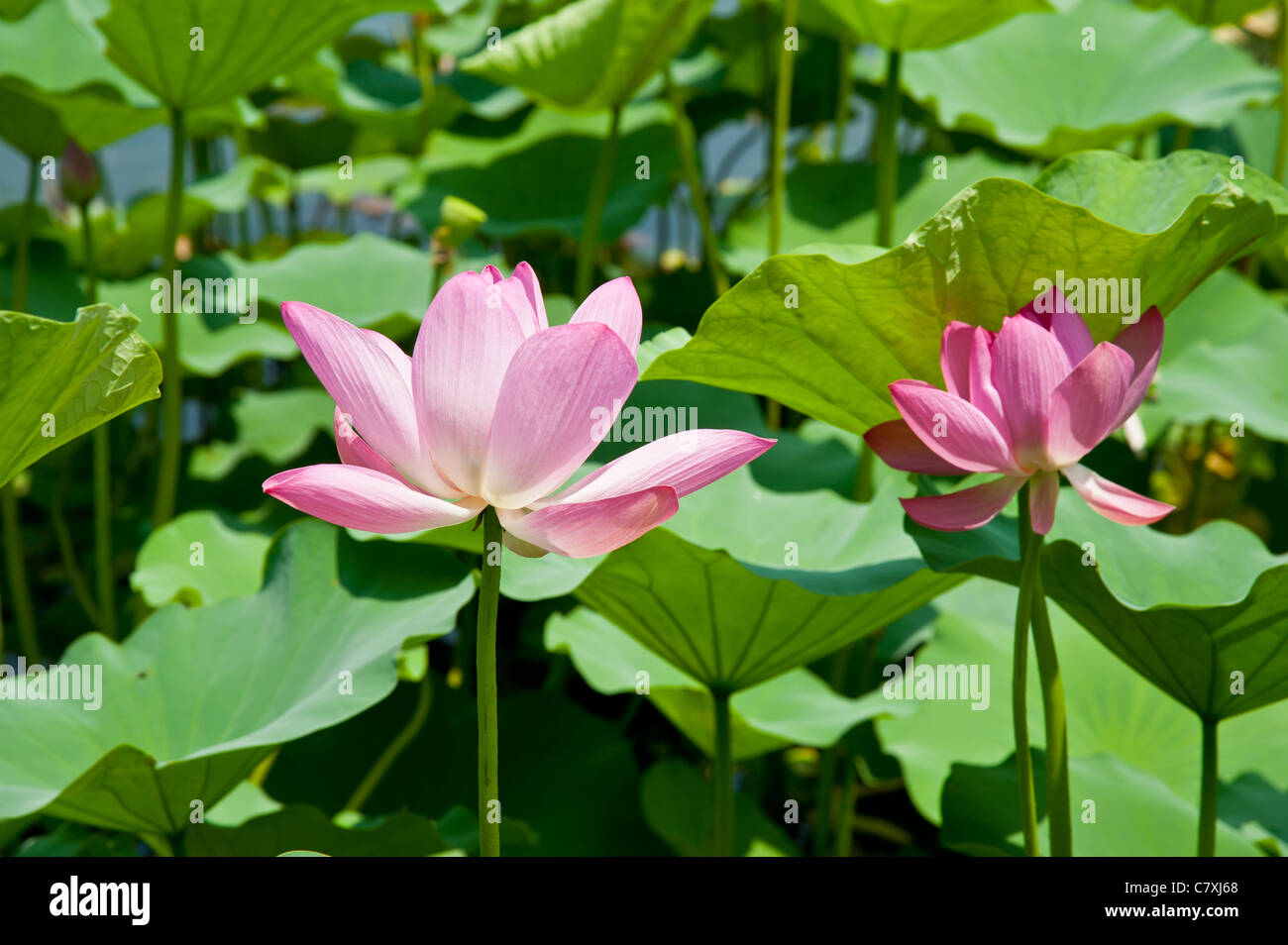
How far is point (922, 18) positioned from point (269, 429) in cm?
Result: 128

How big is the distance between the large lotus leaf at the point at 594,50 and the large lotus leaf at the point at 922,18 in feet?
0.61

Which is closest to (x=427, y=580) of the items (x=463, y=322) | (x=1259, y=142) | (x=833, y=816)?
(x=463, y=322)

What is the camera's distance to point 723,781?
3.07 feet

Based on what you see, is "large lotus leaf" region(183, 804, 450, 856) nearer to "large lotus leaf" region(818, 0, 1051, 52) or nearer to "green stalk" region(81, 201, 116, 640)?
"green stalk" region(81, 201, 116, 640)

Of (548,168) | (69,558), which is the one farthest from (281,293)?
(548,168)

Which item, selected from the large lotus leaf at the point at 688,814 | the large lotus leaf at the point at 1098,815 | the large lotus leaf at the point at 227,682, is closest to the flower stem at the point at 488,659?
A: the large lotus leaf at the point at 227,682

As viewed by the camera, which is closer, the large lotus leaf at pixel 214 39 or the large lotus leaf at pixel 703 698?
the large lotus leaf at pixel 703 698

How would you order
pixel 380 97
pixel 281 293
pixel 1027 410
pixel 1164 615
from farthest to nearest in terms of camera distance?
pixel 380 97
pixel 281 293
pixel 1164 615
pixel 1027 410

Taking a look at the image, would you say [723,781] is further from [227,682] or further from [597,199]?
[597,199]

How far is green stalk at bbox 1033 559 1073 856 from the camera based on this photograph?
0.68 m

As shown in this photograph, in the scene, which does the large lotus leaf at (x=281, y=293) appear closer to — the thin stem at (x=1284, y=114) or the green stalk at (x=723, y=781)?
the green stalk at (x=723, y=781)

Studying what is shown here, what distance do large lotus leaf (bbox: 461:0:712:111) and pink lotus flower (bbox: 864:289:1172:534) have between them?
0.88 meters

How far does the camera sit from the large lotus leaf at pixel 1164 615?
71cm
